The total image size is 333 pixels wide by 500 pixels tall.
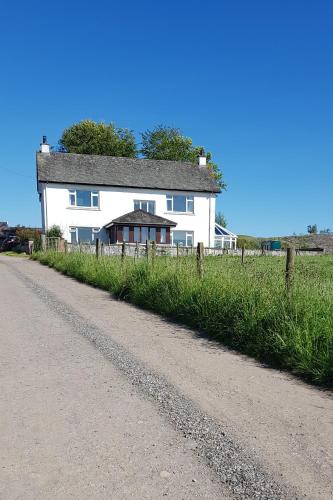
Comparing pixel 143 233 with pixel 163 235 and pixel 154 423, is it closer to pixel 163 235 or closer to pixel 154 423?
pixel 163 235

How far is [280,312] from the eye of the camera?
19.7 feet

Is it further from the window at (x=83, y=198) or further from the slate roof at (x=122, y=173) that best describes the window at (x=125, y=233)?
the slate roof at (x=122, y=173)

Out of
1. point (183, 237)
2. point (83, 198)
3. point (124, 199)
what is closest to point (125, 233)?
point (124, 199)

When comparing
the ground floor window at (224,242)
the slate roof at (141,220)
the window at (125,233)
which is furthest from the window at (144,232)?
the ground floor window at (224,242)

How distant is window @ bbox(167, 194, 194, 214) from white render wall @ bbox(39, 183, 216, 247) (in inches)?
13.8

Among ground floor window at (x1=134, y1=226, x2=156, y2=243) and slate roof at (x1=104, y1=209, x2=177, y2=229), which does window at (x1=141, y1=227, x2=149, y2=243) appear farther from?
slate roof at (x1=104, y1=209, x2=177, y2=229)

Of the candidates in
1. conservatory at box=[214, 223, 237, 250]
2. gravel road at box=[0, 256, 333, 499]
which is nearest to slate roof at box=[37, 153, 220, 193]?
conservatory at box=[214, 223, 237, 250]

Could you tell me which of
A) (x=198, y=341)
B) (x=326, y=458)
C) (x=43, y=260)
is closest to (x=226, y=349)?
(x=198, y=341)

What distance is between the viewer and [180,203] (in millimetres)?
38875

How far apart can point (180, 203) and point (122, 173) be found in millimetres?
6100

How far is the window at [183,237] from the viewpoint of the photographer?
38562mm

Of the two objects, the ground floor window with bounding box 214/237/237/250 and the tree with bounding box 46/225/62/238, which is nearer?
the tree with bounding box 46/225/62/238

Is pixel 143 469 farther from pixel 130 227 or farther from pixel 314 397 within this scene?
pixel 130 227

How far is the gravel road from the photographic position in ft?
9.07
